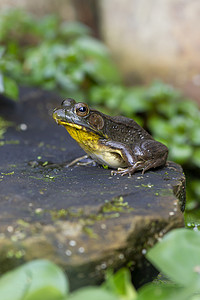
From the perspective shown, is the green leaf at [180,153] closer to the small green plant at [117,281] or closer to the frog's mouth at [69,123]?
the frog's mouth at [69,123]

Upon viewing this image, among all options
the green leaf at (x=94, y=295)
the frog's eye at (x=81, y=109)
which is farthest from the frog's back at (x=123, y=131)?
the green leaf at (x=94, y=295)

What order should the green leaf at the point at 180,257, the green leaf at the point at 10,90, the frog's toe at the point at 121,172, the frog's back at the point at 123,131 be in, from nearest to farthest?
1. the green leaf at the point at 180,257
2. the frog's toe at the point at 121,172
3. the frog's back at the point at 123,131
4. the green leaf at the point at 10,90

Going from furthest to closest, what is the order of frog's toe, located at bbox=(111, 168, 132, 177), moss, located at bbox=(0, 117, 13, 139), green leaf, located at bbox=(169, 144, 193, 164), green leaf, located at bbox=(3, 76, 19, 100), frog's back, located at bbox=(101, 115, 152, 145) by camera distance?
green leaf, located at bbox=(169, 144, 193, 164) < green leaf, located at bbox=(3, 76, 19, 100) < moss, located at bbox=(0, 117, 13, 139) < frog's back, located at bbox=(101, 115, 152, 145) < frog's toe, located at bbox=(111, 168, 132, 177)

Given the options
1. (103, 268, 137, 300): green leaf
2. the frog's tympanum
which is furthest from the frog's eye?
(103, 268, 137, 300): green leaf

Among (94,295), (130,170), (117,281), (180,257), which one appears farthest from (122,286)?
(130,170)

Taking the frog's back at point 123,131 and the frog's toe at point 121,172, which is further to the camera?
the frog's back at point 123,131

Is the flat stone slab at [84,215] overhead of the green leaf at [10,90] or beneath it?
overhead

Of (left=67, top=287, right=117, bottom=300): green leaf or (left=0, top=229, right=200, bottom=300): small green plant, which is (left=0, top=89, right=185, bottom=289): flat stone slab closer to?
(left=0, top=229, right=200, bottom=300): small green plant

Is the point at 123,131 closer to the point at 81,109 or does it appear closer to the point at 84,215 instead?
the point at 81,109
